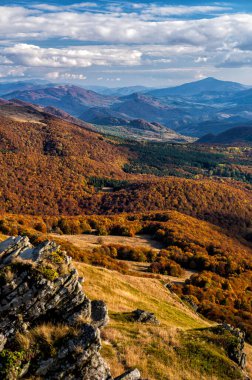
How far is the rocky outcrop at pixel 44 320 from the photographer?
19.1 m

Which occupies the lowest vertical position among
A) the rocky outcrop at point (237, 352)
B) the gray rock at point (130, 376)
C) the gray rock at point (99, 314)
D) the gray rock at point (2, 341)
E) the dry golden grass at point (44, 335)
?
the rocky outcrop at point (237, 352)

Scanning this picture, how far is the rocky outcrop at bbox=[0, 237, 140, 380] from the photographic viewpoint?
19.1 meters

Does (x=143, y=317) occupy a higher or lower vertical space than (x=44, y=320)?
lower

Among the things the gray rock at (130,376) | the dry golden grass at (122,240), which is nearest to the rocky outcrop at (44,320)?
the gray rock at (130,376)

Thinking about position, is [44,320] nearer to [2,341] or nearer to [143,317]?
[2,341]

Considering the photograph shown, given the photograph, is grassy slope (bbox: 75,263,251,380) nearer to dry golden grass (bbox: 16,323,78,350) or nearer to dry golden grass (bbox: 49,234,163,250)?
dry golden grass (bbox: 16,323,78,350)

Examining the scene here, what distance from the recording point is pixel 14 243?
25.9 metres

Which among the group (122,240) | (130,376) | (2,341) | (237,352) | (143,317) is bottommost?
(122,240)

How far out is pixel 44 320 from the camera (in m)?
22.1

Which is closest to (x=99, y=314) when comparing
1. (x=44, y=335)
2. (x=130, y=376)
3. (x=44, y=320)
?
(x=44, y=320)

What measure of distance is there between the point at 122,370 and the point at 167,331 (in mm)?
8401

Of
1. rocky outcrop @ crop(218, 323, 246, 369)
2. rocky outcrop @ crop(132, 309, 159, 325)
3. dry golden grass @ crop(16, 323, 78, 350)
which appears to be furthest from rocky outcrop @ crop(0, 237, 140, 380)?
rocky outcrop @ crop(218, 323, 246, 369)

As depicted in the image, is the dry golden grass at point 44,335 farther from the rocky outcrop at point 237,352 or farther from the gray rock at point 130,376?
the rocky outcrop at point 237,352

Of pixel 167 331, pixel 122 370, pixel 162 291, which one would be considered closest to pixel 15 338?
pixel 122 370
